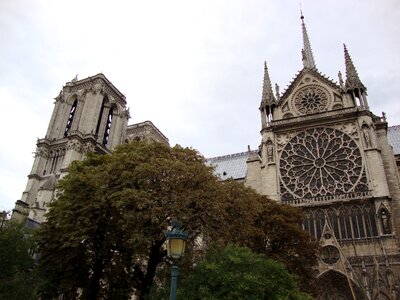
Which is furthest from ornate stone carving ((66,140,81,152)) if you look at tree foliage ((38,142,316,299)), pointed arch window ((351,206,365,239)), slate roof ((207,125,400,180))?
pointed arch window ((351,206,365,239))

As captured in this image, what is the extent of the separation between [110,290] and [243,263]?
29.1 ft

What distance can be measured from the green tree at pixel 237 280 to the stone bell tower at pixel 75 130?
32429 mm

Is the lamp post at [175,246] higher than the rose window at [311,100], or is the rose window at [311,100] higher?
the rose window at [311,100]

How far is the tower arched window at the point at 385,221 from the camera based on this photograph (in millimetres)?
28841

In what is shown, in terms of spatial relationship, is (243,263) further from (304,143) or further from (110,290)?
(304,143)

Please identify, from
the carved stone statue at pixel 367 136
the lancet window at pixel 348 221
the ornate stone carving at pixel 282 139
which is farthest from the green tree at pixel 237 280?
the ornate stone carving at pixel 282 139

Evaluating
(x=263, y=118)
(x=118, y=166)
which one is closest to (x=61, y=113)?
(x=263, y=118)

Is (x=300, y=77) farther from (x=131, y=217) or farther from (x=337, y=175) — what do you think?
(x=131, y=217)

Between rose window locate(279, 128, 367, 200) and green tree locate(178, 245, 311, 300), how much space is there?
1767 centimetres

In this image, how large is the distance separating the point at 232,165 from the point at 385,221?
25731mm

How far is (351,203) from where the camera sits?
31.0m

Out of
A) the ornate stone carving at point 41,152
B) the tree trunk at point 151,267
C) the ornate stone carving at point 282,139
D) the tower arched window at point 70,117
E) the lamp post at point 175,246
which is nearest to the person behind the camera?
the lamp post at point 175,246

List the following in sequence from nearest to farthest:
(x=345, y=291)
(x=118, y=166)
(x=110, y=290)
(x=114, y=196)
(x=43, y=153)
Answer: (x=114, y=196), (x=118, y=166), (x=110, y=290), (x=345, y=291), (x=43, y=153)

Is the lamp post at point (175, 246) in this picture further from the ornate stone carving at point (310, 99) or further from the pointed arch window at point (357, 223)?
the ornate stone carving at point (310, 99)
